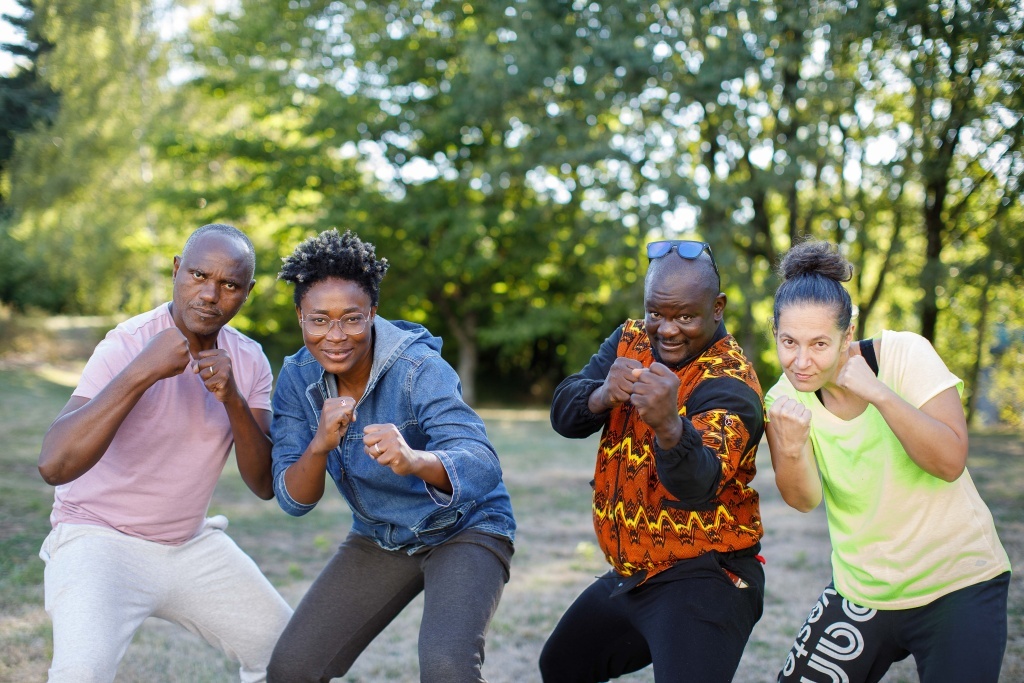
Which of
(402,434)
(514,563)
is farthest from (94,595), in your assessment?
(514,563)

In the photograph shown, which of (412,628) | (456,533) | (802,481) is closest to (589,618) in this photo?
(456,533)

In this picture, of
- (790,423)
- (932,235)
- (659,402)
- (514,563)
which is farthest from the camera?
(932,235)

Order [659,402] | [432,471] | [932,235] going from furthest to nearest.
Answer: [932,235] → [432,471] → [659,402]

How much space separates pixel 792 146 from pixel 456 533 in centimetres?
1558

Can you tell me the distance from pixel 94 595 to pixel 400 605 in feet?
3.99

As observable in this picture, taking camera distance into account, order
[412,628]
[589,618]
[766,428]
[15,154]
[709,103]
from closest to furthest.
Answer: [766,428]
[589,618]
[412,628]
[709,103]
[15,154]

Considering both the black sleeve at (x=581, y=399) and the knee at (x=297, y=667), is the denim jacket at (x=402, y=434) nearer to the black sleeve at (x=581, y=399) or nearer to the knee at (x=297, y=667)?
the black sleeve at (x=581, y=399)

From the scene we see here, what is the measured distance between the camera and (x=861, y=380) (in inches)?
119

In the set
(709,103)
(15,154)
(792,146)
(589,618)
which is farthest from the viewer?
(15,154)

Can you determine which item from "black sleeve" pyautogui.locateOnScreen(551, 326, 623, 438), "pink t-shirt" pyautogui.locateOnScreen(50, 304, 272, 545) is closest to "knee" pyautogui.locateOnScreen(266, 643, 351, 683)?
"pink t-shirt" pyautogui.locateOnScreen(50, 304, 272, 545)

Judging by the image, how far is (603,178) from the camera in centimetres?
2011

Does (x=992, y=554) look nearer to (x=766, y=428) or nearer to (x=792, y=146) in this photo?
(x=766, y=428)

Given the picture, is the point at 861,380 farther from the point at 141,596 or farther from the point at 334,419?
the point at 141,596

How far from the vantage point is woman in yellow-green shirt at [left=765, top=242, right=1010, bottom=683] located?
3020 mm
